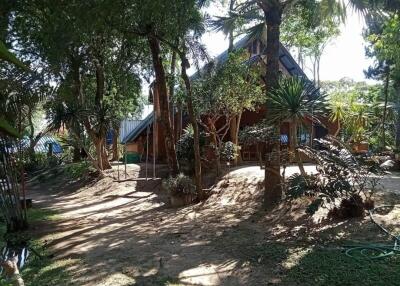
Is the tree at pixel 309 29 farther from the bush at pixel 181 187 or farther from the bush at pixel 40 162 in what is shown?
the bush at pixel 40 162

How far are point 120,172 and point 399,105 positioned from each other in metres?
12.5

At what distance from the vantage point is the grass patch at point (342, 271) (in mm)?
4820

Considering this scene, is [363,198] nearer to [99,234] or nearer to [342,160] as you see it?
[342,160]

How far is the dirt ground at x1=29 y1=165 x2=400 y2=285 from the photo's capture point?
567 centimetres

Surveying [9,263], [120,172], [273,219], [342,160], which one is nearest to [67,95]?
[120,172]

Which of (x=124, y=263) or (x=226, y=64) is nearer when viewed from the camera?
(x=124, y=263)

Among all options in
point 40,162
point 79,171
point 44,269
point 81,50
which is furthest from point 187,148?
point 40,162

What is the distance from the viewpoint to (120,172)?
60.2 ft

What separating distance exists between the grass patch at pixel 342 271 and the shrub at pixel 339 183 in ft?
4.73

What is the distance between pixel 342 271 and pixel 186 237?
3467 mm

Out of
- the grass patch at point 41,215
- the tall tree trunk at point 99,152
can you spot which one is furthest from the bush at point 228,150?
the tall tree trunk at point 99,152

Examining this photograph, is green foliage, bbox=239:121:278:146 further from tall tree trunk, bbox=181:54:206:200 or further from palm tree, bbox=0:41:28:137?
palm tree, bbox=0:41:28:137

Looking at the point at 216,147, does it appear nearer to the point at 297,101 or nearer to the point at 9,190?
the point at 297,101

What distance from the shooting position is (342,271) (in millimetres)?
5105
